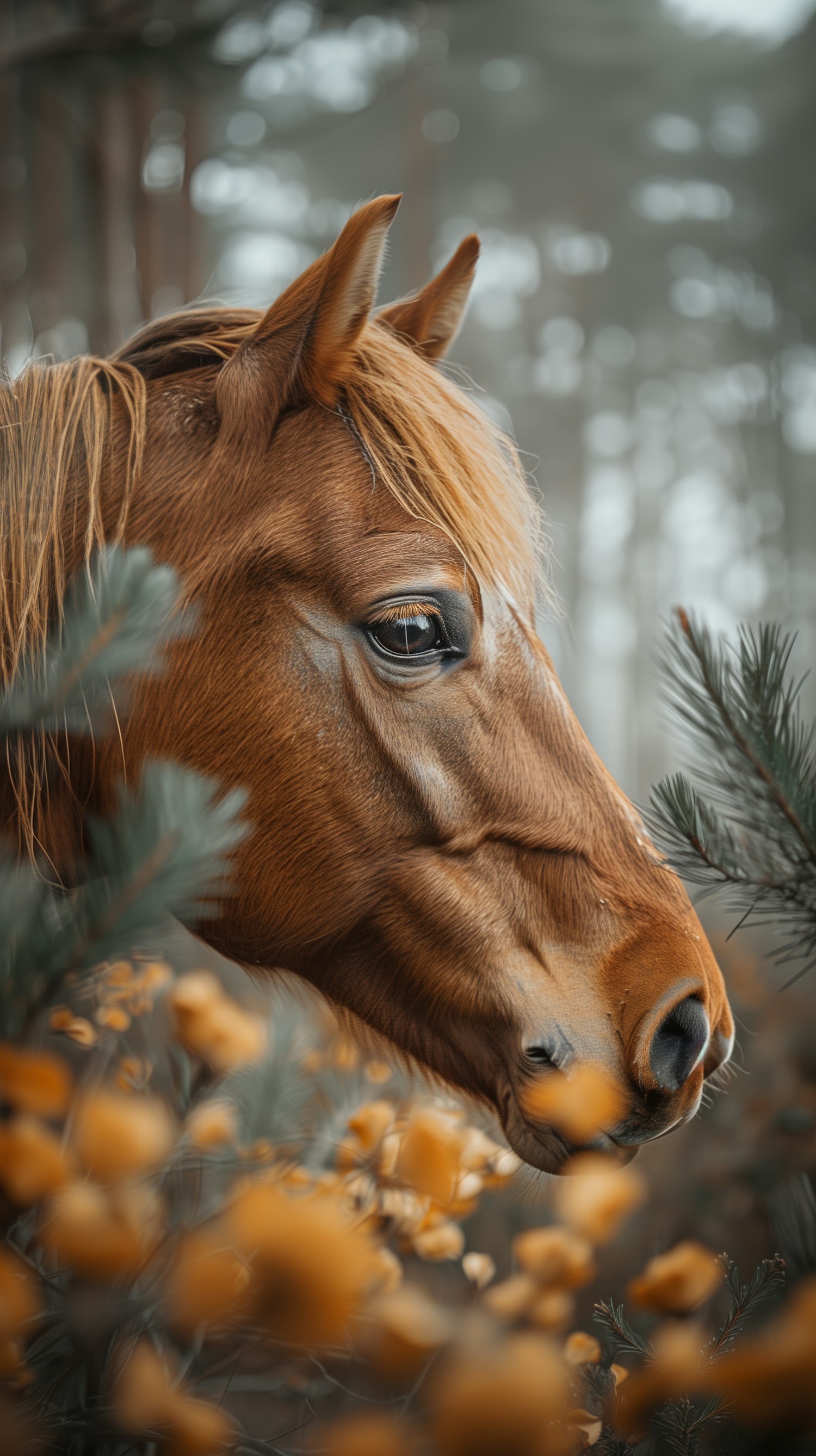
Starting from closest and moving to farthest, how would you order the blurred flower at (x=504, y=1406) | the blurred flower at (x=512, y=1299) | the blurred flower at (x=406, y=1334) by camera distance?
1. the blurred flower at (x=504, y=1406)
2. the blurred flower at (x=406, y=1334)
3. the blurred flower at (x=512, y=1299)

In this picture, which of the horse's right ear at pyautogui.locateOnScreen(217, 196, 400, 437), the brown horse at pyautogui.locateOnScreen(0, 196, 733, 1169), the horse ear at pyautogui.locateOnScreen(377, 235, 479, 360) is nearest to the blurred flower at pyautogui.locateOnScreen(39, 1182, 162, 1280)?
the brown horse at pyautogui.locateOnScreen(0, 196, 733, 1169)

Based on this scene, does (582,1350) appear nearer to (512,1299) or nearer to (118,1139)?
(512,1299)

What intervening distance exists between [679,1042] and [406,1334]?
1.08 ft

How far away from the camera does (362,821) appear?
2.17 ft

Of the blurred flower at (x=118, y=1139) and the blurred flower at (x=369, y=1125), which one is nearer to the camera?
the blurred flower at (x=118, y=1139)

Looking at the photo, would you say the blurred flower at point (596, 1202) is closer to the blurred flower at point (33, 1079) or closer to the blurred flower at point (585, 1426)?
the blurred flower at point (585, 1426)

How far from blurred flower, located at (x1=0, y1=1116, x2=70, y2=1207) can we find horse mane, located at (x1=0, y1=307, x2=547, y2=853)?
32cm

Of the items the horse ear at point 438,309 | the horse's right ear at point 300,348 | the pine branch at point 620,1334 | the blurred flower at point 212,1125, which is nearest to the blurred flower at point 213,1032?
the blurred flower at point 212,1125

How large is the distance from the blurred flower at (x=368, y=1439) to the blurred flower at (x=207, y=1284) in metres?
0.06

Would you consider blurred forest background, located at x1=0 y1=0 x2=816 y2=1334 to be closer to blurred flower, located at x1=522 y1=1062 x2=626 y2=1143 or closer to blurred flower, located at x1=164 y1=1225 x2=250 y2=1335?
blurred flower, located at x1=522 y1=1062 x2=626 y2=1143

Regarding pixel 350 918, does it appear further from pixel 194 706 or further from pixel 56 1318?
pixel 56 1318

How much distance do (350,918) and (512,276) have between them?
271cm

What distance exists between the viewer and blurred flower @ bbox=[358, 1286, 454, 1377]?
13.1 inches

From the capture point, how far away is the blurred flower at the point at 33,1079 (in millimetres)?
275
